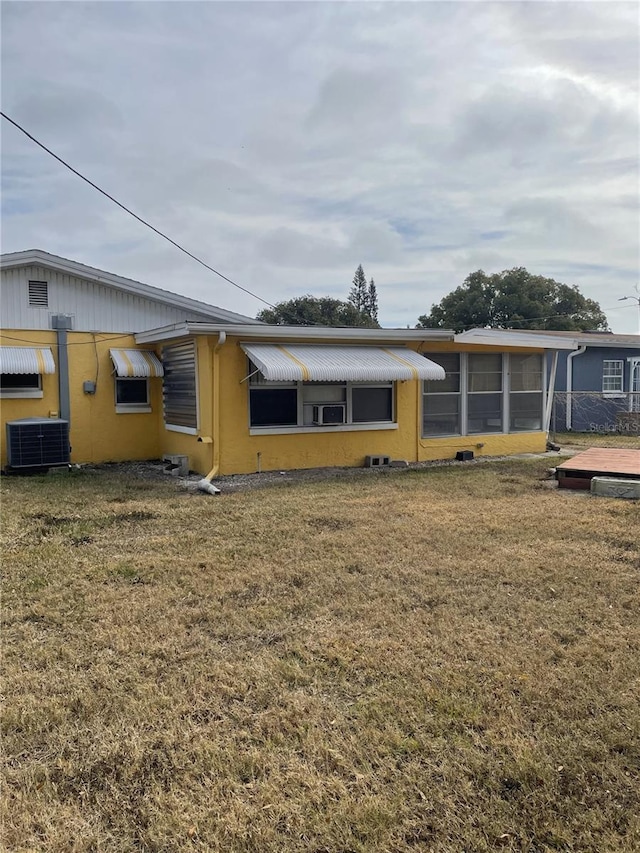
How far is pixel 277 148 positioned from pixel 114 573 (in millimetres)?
12091

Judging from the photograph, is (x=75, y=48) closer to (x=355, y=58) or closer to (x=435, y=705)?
(x=355, y=58)

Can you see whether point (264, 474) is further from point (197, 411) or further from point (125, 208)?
point (125, 208)

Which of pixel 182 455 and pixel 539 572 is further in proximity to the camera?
pixel 182 455

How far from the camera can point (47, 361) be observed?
1097cm

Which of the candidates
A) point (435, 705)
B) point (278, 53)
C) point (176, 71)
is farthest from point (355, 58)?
point (435, 705)

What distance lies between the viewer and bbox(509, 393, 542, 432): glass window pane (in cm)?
1248

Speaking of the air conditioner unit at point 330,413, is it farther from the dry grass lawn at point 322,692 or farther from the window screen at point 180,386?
the dry grass lawn at point 322,692

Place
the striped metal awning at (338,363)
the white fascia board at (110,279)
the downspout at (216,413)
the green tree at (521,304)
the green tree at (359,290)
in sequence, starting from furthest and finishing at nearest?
the green tree at (359,290) < the green tree at (521,304) < the white fascia board at (110,279) < the downspout at (216,413) < the striped metal awning at (338,363)

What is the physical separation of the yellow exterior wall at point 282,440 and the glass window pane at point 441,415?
0.62ft

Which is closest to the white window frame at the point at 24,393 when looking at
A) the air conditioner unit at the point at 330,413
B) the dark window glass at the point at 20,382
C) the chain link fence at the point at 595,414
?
the dark window glass at the point at 20,382

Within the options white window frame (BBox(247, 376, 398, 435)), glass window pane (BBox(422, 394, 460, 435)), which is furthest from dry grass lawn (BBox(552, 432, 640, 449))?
white window frame (BBox(247, 376, 398, 435))

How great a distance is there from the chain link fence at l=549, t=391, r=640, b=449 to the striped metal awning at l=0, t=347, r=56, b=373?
13384 mm

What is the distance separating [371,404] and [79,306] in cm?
631

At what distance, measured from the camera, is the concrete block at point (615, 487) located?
793 centimetres
